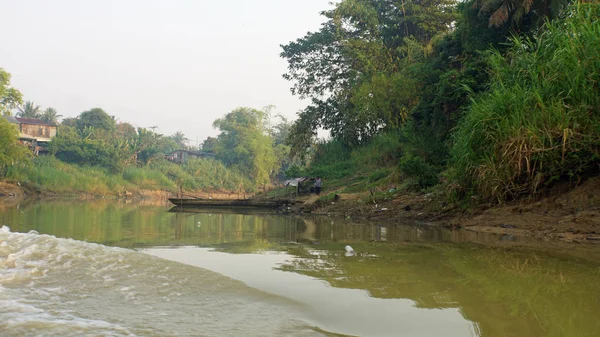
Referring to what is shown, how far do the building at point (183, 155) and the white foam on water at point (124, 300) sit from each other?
48.2 meters

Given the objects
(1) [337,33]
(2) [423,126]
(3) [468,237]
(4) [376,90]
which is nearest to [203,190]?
(1) [337,33]

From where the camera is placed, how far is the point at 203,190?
147 ft

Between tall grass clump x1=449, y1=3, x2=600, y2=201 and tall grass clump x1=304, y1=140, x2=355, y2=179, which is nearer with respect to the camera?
tall grass clump x1=449, y1=3, x2=600, y2=201

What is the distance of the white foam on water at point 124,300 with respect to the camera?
6.84 ft

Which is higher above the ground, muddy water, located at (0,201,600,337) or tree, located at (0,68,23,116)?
tree, located at (0,68,23,116)

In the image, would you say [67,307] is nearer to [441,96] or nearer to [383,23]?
[441,96]

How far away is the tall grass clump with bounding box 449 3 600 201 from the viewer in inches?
242

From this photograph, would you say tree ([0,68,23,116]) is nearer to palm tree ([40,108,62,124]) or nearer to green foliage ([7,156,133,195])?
green foliage ([7,156,133,195])

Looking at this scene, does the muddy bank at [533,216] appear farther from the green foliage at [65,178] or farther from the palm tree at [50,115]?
the palm tree at [50,115]

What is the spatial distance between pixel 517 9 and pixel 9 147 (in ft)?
87.8

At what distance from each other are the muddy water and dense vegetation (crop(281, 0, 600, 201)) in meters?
2.17

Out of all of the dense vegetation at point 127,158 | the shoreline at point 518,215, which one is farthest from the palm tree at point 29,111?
the shoreline at point 518,215

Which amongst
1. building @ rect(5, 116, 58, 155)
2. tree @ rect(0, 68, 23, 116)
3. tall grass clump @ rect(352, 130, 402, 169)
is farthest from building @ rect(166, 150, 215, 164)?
tall grass clump @ rect(352, 130, 402, 169)

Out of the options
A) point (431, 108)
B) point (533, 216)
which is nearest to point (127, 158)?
point (431, 108)
